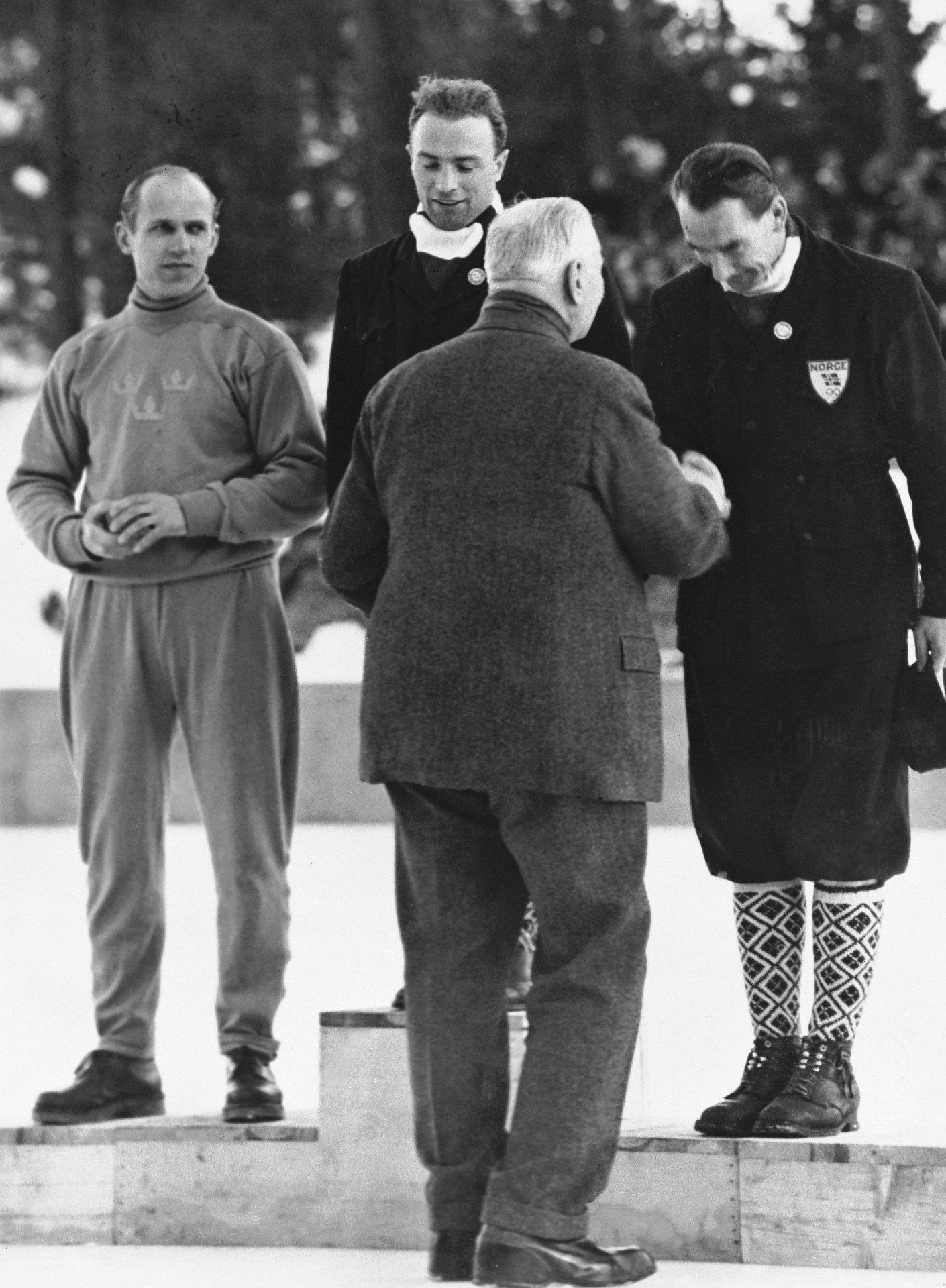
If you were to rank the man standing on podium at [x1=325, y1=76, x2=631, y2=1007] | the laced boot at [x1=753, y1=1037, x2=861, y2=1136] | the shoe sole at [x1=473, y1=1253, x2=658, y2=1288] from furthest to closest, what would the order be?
1. the man standing on podium at [x1=325, y1=76, x2=631, y2=1007]
2. the laced boot at [x1=753, y1=1037, x2=861, y2=1136]
3. the shoe sole at [x1=473, y1=1253, x2=658, y2=1288]

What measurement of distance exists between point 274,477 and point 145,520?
22cm

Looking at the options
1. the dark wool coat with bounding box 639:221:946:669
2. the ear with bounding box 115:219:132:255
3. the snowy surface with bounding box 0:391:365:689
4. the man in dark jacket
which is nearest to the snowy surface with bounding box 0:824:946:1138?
the man in dark jacket

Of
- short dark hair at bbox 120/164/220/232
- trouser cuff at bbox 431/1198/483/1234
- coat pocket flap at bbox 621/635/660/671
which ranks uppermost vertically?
short dark hair at bbox 120/164/220/232

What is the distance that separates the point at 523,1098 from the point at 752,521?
895 millimetres

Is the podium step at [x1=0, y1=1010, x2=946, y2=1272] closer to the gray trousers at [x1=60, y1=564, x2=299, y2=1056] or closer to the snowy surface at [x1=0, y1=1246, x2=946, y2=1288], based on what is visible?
the snowy surface at [x1=0, y1=1246, x2=946, y2=1288]

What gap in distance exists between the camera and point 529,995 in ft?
8.31

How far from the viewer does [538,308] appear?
2.55m

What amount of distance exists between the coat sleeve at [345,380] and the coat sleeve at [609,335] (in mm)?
356

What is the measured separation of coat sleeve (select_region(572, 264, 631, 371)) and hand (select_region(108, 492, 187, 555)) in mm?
701

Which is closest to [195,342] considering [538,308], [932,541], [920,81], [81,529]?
A: [81,529]

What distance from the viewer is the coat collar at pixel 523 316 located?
2.55 metres

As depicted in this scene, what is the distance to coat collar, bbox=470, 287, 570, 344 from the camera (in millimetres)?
2553

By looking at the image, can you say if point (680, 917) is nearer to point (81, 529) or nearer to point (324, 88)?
point (81, 529)

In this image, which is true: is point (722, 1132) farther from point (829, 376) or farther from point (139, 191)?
point (139, 191)
